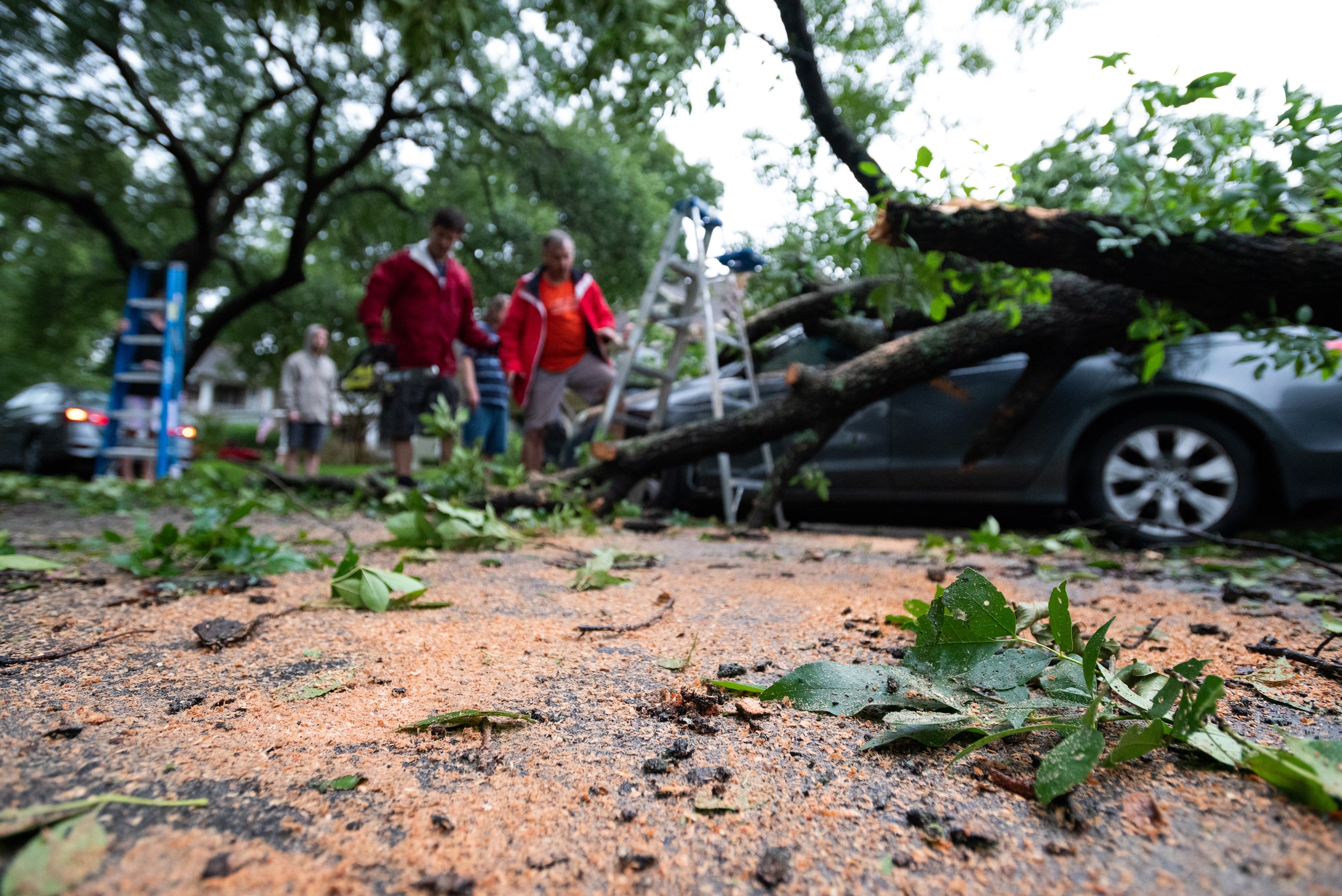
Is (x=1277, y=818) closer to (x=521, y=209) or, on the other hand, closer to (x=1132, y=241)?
(x=1132, y=241)

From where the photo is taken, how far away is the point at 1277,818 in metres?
0.89

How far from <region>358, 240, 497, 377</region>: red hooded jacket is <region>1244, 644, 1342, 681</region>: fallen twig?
4.98m

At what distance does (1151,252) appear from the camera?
2713mm

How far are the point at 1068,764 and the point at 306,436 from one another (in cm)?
792

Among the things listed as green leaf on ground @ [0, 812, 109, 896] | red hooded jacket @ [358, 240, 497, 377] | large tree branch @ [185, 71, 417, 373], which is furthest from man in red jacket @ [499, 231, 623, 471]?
large tree branch @ [185, 71, 417, 373]

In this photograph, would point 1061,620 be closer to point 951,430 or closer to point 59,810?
point 59,810

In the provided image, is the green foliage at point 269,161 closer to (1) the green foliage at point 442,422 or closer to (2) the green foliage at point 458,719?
(1) the green foliage at point 442,422

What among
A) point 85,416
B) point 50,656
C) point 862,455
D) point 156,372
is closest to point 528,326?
point 862,455

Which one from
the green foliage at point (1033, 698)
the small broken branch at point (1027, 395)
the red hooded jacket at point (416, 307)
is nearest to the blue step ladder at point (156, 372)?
the red hooded jacket at point (416, 307)

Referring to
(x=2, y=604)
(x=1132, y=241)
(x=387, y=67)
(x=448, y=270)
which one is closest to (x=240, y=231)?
(x=387, y=67)

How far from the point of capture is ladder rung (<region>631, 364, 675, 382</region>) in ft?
17.2

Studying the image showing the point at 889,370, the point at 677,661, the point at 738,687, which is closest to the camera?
the point at 738,687

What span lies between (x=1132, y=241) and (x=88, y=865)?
2957 millimetres

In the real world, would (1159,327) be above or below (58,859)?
above
